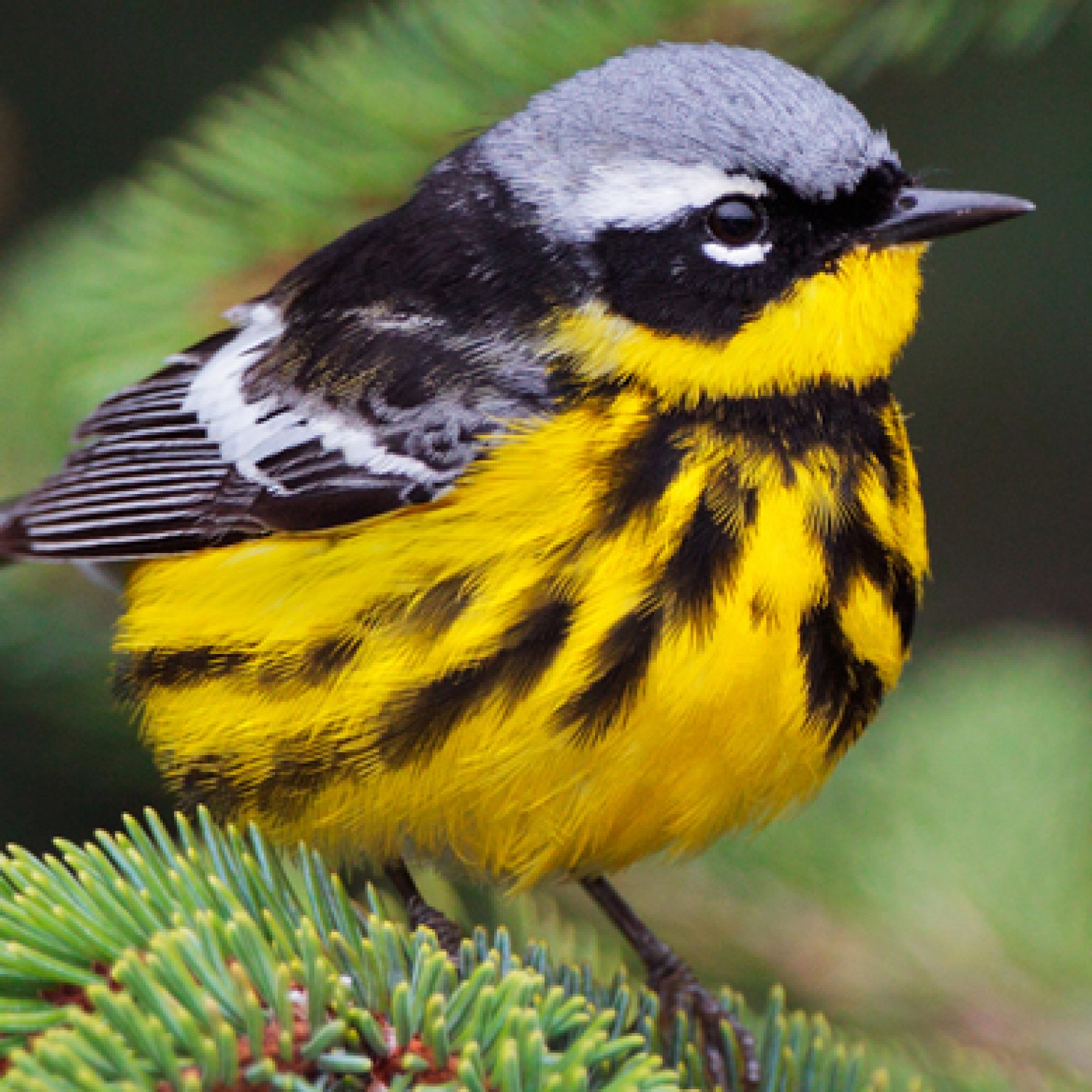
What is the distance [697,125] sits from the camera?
2.51 metres

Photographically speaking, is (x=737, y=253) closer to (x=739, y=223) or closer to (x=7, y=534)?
(x=739, y=223)

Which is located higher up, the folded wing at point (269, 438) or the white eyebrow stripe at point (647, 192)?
the white eyebrow stripe at point (647, 192)

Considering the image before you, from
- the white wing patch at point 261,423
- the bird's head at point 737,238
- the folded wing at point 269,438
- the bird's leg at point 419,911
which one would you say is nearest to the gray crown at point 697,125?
the bird's head at point 737,238

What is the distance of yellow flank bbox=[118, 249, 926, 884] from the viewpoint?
2320 millimetres

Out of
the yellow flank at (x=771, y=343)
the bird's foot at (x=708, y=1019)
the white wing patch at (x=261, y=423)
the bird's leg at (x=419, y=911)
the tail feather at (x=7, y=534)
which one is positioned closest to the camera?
the bird's foot at (x=708, y=1019)

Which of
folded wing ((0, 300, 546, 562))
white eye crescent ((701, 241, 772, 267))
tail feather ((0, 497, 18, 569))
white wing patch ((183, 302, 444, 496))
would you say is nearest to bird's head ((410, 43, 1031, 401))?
white eye crescent ((701, 241, 772, 267))

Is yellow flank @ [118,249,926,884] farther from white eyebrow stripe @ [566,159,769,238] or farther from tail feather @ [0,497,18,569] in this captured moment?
tail feather @ [0,497,18,569]

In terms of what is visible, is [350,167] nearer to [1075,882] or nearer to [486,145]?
[486,145]

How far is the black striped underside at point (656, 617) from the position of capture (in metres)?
2.31

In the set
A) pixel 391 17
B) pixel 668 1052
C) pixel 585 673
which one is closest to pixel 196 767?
pixel 585 673

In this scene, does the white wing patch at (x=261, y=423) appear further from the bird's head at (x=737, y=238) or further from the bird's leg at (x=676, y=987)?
the bird's leg at (x=676, y=987)

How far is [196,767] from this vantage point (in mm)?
2701

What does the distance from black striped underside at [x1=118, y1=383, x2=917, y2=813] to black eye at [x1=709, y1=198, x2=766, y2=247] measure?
0.27 metres

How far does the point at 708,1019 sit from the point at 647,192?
1479 millimetres
